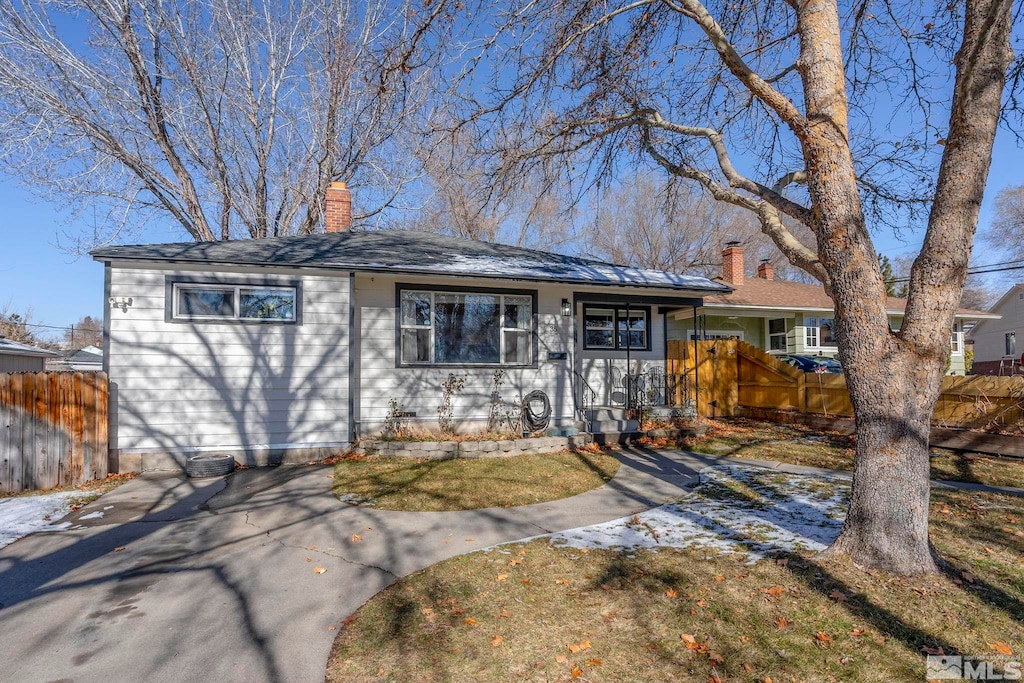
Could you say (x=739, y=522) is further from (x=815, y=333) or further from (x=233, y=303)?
(x=815, y=333)

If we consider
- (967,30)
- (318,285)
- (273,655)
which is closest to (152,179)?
(318,285)

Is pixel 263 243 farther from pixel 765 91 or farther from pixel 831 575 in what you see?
pixel 831 575

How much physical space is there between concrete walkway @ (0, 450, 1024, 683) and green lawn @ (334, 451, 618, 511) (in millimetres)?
269

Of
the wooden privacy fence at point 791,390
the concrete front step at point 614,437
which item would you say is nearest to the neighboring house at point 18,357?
the concrete front step at point 614,437

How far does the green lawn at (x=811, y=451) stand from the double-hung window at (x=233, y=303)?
22.8ft

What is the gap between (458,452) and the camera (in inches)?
324

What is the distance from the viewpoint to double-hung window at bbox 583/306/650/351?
36.5ft

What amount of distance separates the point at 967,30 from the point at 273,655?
6274 mm

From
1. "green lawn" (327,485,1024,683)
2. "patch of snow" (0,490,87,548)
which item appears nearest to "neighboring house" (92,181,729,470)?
"patch of snow" (0,490,87,548)

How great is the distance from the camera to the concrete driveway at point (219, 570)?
299cm

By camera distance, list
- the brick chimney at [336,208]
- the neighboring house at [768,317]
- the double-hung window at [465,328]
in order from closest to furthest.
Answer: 1. the double-hung window at [465,328]
2. the brick chimney at [336,208]
3. the neighboring house at [768,317]

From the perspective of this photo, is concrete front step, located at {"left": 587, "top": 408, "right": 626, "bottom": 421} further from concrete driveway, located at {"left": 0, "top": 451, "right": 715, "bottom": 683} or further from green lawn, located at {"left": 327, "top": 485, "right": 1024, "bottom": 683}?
green lawn, located at {"left": 327, "top": 485, "right": 1024, "bottom": 683}

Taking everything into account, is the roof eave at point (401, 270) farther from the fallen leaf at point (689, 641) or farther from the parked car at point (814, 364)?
the parked car at point (814, 364)

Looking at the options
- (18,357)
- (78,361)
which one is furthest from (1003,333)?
(78,361)
